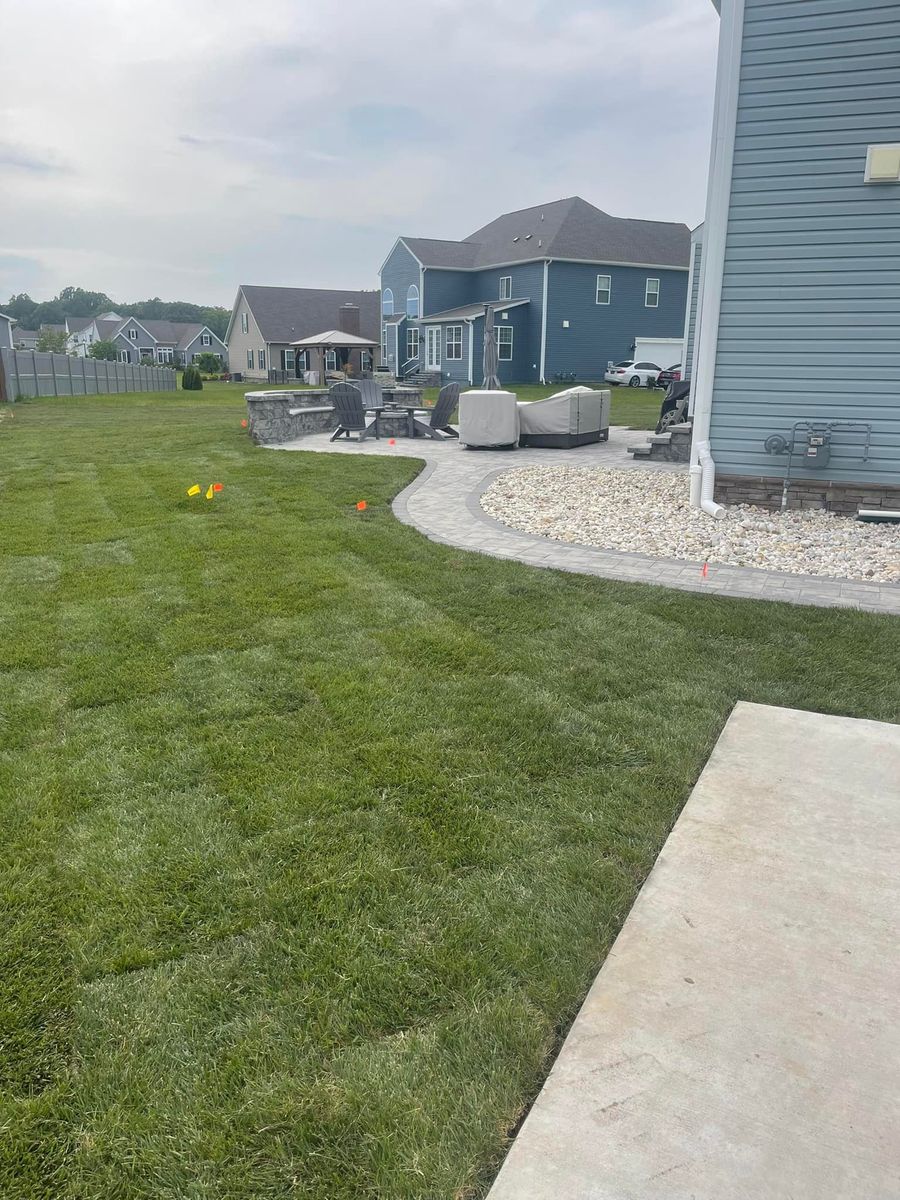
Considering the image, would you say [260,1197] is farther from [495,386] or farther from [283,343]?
[283,343]

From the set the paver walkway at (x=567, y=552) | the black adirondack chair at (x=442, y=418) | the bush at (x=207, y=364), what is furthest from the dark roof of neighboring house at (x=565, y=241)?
the paver walkway at (x=567, y=552)

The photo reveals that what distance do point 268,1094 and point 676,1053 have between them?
0.86 meters

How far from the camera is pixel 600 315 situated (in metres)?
35.6

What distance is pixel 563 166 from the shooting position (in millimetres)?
36469

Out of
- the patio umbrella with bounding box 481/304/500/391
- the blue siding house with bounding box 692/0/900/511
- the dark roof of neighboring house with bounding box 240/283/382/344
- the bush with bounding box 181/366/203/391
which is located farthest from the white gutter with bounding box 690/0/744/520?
the dark roof of neighboring house with bounding box 240/283/382/344

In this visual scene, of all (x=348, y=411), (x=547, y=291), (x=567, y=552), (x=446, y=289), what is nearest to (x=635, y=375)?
(x=547, y=291)

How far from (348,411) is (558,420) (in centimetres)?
345

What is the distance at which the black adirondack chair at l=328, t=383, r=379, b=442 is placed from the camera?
13.7 meters

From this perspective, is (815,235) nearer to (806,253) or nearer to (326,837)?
(806,253)

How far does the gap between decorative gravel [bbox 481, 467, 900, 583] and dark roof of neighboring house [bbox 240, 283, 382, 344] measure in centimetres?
4163

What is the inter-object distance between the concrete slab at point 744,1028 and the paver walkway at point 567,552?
102 inches

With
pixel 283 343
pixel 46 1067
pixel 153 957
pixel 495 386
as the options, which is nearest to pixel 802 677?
pixel 153 957

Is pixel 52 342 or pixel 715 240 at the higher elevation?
pixel 52 342

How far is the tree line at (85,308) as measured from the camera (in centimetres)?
11800
